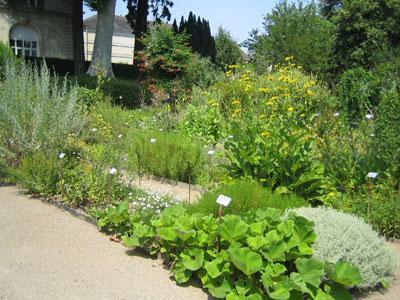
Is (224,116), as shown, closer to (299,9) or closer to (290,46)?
(290,46)

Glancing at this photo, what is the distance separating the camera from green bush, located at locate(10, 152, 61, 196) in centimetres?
573

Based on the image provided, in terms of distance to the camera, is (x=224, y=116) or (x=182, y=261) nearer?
(x=182, y=261)

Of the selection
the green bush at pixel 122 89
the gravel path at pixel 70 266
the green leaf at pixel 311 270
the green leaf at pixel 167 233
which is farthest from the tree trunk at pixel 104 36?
the green leaf at pixel 311 270

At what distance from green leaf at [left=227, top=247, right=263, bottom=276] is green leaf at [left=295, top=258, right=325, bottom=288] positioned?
272 millimetres

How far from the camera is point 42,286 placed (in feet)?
11.7

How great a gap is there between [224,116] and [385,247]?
21.3 feet

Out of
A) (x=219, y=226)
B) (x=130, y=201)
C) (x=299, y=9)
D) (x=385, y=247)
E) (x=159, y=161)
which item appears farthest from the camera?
(x=299, y=9)

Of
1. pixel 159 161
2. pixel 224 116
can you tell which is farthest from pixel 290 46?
pixel 159 161

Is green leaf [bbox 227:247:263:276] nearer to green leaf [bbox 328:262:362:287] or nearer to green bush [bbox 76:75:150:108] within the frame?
green leaf [bbox 328:262:362:287]

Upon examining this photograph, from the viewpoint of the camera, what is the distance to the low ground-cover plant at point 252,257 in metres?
3.14

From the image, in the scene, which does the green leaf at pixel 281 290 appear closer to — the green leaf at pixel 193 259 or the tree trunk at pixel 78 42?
the green leaf at pixel 193 259

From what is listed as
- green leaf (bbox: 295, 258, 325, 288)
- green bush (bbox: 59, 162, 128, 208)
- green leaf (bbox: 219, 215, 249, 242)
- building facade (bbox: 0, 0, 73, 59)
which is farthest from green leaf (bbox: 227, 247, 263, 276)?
building facade (bbox: 0, 0, 73, 59)

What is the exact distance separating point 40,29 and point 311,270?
1216 inches

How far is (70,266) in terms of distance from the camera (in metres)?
3.92
